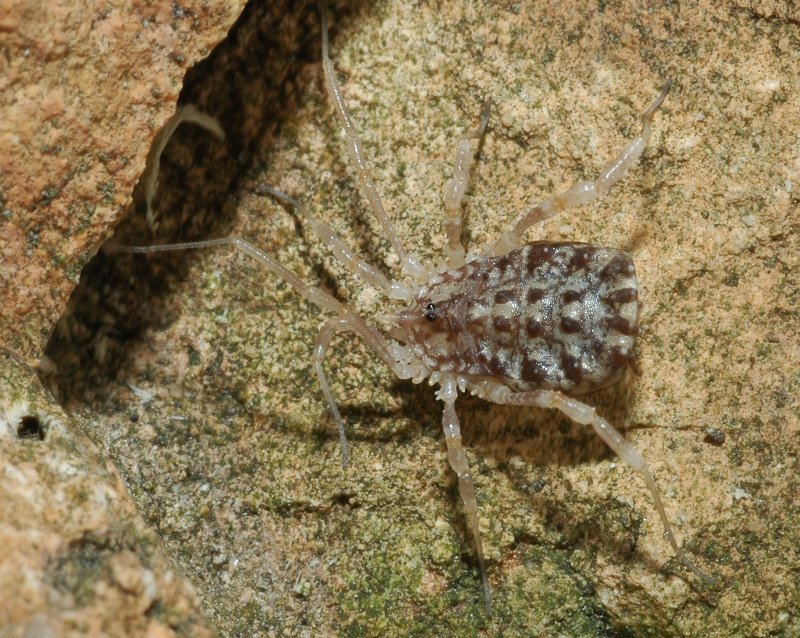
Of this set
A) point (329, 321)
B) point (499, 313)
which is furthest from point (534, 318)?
point (329, 321)

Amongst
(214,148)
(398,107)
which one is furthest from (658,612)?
(214,148)

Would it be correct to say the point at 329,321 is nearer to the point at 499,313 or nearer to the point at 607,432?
the point at 499,313

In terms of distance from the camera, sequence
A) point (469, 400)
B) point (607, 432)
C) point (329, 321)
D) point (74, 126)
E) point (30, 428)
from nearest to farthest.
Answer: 1. point (30, 428)
2. point (74, 126)
3. point (607, 432)
4. point (329, 321)
5. point (469, 400)

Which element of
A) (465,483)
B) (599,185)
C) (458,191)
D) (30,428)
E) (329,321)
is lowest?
(30,428)

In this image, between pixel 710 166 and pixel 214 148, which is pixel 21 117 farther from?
pixel 710 166

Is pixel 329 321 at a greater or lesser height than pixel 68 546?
greater

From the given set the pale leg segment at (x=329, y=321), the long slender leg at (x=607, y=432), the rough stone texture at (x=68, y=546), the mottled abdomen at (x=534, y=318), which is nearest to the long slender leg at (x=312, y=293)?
the pale leg segment at (x=329, y=321)
